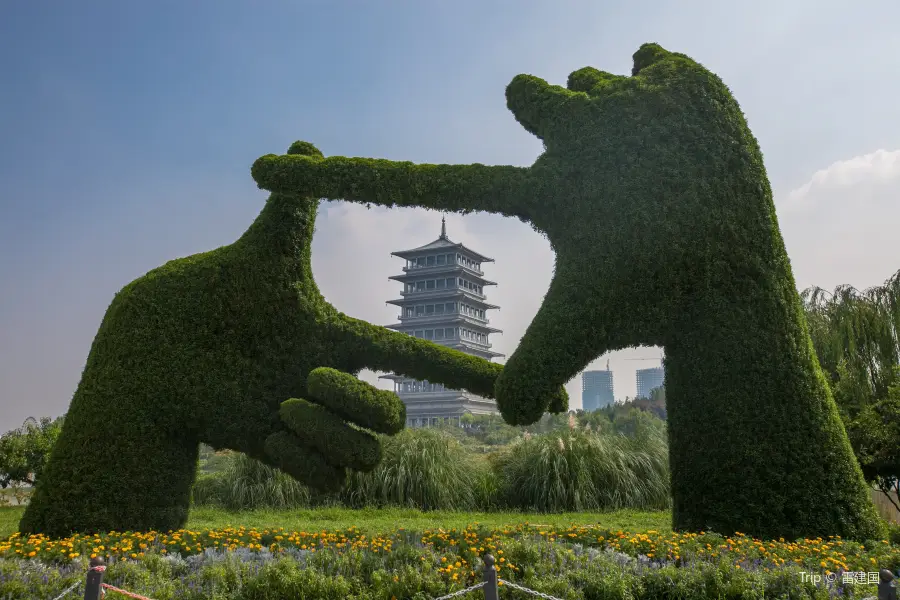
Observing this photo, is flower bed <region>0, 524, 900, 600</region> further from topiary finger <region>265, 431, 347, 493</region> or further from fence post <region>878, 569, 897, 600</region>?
topiary finger <region>265, 431, 347, 493</region>

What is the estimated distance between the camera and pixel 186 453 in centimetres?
611

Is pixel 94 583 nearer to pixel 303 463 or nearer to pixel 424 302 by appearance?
pixel 303 463

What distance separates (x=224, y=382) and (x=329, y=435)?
3.90 feet

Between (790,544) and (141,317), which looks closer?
(790,544)

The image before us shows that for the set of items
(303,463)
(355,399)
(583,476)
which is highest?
(355,399)

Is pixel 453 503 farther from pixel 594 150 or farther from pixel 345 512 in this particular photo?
pixel 594 150

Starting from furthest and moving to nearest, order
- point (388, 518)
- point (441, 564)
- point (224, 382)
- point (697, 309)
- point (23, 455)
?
point (23, 455)
point (388, 518)
point (224, 382)
point (697, 309)
point (441, 564)

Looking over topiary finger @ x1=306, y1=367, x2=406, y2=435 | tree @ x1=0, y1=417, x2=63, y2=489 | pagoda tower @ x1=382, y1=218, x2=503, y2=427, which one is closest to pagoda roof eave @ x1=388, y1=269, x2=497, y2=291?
pagoda tower @ x1=382, y1=218, x2=503, y2=427

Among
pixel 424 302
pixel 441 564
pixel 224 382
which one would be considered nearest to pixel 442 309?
pixel 424 302

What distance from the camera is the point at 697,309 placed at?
525 cm

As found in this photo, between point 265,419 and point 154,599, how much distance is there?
2.43 metres

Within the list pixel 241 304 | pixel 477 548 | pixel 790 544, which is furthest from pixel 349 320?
pixel 790 544

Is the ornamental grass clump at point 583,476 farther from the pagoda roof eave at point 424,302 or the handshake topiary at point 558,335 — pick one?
the pagoda roof eave at point 424,302

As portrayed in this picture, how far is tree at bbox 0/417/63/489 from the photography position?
13.0 m
